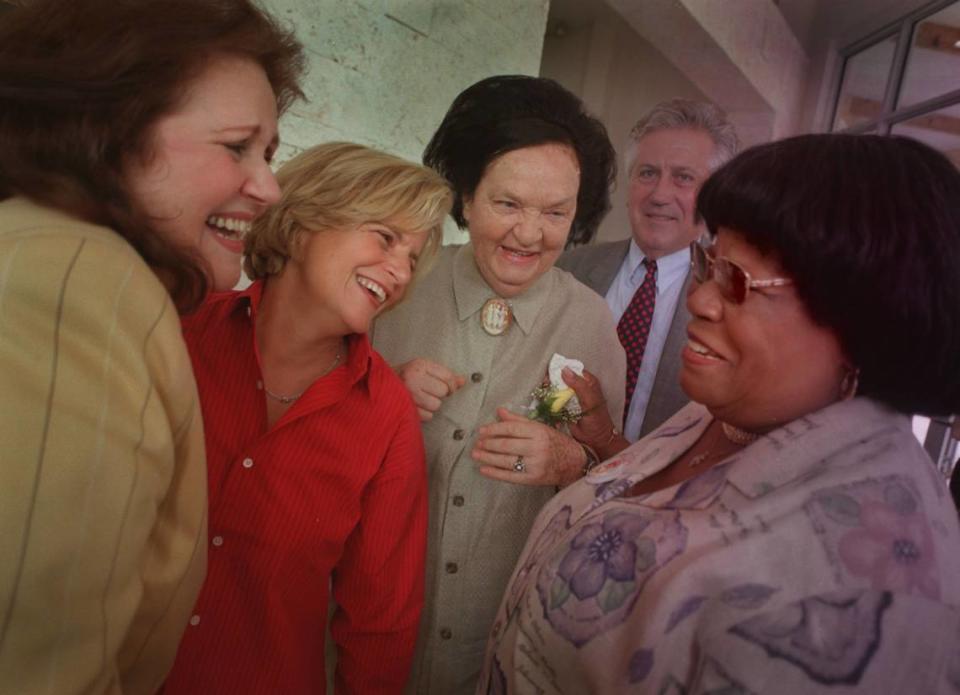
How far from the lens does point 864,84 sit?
598cm

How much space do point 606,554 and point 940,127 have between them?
18.1ft

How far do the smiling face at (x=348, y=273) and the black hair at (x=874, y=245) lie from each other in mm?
813

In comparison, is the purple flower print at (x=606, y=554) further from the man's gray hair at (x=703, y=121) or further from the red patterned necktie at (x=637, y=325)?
the man's gray hair at (x=703, y=121)

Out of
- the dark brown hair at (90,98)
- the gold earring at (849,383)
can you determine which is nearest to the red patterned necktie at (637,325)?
the gold earring at (849,383)

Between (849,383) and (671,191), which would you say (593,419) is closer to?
(849,383)

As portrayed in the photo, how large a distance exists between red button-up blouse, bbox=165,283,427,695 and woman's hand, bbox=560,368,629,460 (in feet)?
1.74

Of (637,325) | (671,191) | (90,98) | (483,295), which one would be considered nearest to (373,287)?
(483,295)

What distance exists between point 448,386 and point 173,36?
3.46 feet

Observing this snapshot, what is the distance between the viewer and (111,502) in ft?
Result: 2.38

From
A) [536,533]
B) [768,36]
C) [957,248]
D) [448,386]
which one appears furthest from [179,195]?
[768,36]

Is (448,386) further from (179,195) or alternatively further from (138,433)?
(138,433)

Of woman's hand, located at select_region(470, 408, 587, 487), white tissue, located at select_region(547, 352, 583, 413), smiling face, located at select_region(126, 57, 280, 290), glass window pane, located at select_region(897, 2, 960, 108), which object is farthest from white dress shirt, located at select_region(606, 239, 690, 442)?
glass window pane, located at select_region(897, 2, 960, 108)

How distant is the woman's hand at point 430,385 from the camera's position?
67.5 inches

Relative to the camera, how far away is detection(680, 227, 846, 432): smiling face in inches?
40.3
